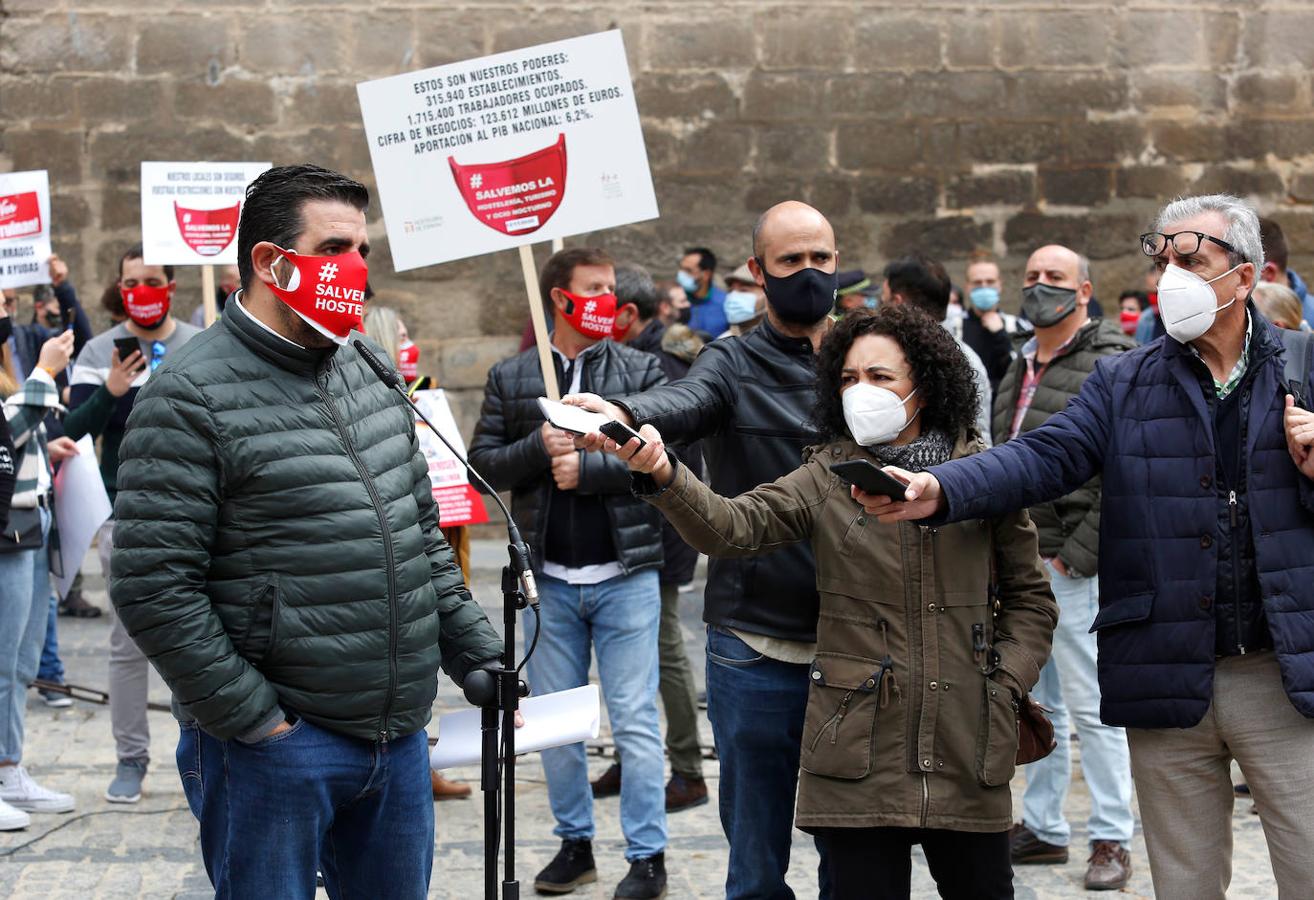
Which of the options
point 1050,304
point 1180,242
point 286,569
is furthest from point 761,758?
point 1050,304

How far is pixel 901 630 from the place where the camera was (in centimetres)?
369

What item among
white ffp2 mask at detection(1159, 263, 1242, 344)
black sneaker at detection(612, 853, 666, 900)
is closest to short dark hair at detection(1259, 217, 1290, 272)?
white ffp2 mask at detection(1159, 263, 1242, 344)

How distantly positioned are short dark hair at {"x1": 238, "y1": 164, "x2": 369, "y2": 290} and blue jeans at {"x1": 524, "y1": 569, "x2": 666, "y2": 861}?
238cm

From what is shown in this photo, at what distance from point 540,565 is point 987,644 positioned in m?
2.21

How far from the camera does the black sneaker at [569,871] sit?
538 centimetres

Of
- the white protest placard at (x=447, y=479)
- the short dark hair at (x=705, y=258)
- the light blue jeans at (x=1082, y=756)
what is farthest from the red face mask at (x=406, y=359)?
the short dark hair at (x=705, y=258)

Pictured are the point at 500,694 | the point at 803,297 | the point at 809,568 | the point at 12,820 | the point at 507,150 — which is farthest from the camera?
the point at 12,820

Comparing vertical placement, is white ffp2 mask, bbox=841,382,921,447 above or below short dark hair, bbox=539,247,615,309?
below

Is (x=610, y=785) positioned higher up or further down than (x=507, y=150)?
further down

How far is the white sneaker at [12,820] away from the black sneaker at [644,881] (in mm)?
2235

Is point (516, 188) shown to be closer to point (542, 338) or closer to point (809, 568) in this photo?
point (542, 338)

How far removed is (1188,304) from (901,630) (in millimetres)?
1015

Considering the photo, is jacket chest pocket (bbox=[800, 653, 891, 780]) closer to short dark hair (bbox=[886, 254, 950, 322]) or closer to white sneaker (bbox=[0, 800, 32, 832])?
short dark hair (bbox=[886, 254, 950, 322])

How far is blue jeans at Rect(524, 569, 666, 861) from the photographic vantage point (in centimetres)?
539
